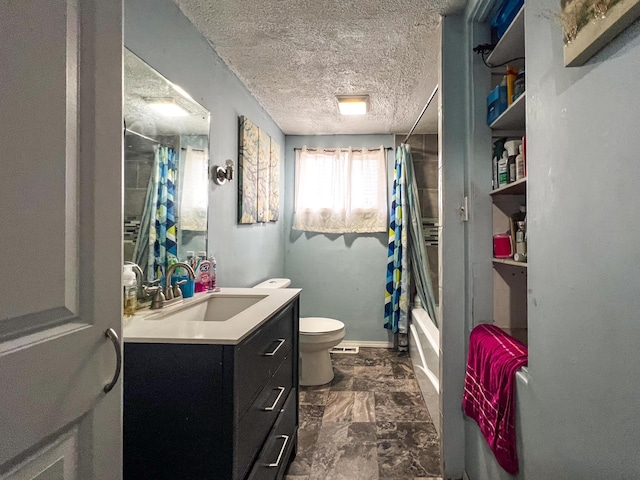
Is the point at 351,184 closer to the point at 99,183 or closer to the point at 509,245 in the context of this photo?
the point at 509,245

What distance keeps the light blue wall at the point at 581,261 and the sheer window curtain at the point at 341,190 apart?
96.6 inches

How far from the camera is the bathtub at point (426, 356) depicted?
6.92 feet

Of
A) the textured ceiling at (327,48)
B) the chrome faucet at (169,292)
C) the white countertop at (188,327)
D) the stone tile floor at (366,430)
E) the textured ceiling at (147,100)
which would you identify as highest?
the textured ceiling at (327,48)

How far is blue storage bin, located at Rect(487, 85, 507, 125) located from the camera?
151cm

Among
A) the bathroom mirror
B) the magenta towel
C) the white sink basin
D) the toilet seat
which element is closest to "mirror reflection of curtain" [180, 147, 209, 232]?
the bathroom mirror

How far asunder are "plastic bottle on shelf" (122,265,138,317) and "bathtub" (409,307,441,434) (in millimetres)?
1574

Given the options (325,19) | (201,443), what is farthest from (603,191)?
(325,19)

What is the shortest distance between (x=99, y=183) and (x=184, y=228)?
3.45 feet

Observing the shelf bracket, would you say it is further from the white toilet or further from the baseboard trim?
the baseboard trim

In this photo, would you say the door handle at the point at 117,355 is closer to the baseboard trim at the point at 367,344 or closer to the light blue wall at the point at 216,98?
the light blue wall at the point at 216,98

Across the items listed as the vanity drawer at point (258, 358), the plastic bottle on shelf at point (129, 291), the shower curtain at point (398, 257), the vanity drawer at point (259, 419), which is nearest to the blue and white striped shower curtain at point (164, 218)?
the plastic bottle on shelf at point (129, 291)

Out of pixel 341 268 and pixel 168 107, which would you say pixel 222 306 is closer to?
pixel 168 107

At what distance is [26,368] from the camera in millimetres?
504

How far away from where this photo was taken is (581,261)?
824 millimetres
